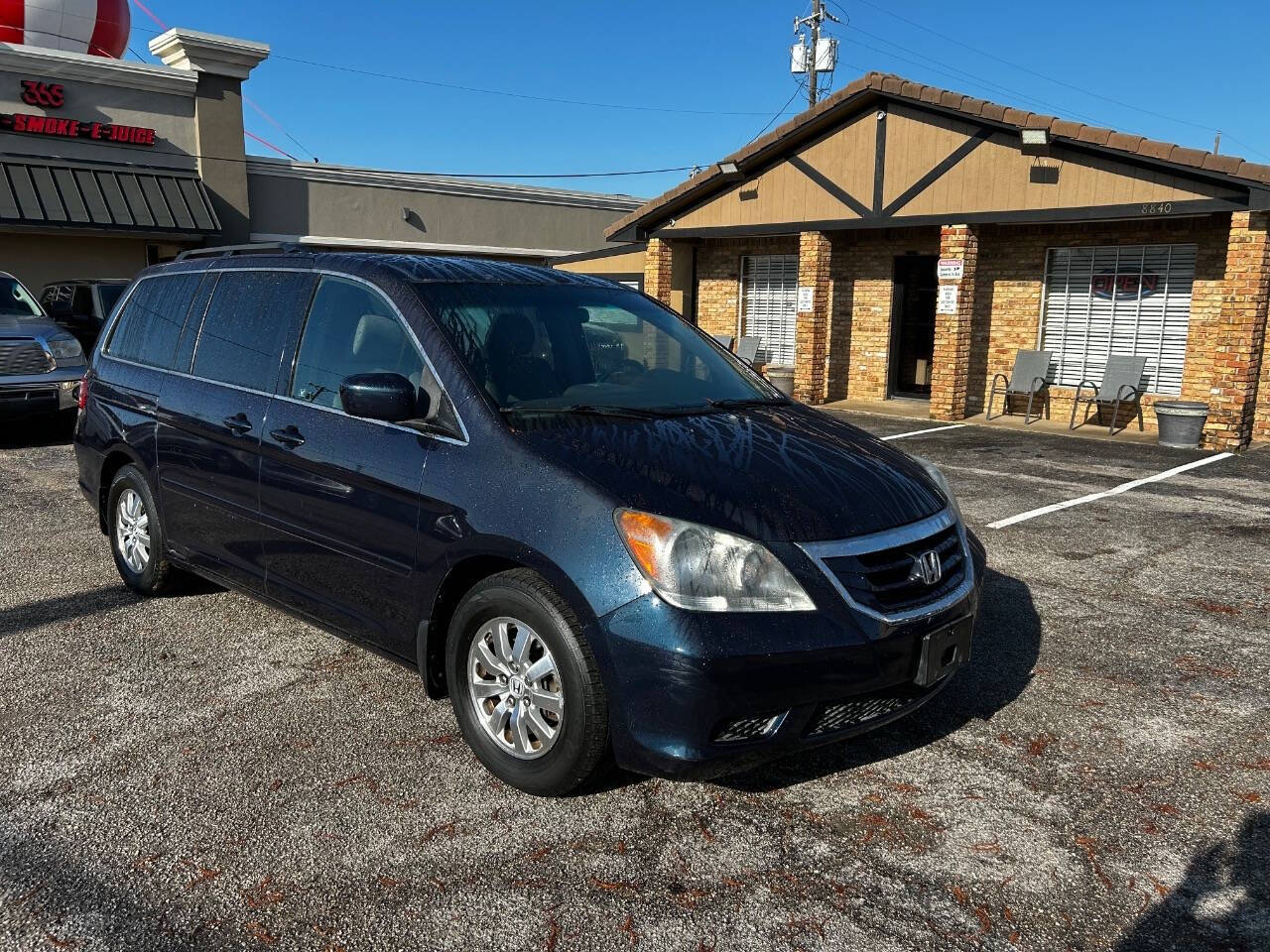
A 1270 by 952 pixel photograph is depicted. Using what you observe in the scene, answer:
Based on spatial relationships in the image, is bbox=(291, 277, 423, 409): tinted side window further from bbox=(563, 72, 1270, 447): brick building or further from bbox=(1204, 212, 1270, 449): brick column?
bbox=(1204, 212, 1270, 449): brick column

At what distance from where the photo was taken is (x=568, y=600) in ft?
10.4

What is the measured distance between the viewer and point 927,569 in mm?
3453

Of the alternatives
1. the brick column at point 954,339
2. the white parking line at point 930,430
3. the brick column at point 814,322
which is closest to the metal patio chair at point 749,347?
the brick column at point 814,322

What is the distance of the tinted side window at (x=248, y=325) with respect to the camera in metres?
4.47

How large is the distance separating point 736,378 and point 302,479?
1975mm

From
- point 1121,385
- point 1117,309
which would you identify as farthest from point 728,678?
point 1117,309

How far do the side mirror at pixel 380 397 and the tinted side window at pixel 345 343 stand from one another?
0.14 meters

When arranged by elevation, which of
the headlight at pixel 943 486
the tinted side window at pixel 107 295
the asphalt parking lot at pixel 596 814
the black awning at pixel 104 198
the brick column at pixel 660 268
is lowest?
Answer: the asphalt parking lot at pixel 596 814

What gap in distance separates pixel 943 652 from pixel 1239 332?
11.1 m

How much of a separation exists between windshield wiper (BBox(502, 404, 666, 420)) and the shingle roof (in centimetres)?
1075

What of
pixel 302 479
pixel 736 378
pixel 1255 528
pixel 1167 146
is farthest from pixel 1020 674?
pixel 1167 146

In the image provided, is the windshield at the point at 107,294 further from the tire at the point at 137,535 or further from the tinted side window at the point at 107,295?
the tire at the point at 137,535

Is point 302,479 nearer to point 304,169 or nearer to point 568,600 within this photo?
point 568,600

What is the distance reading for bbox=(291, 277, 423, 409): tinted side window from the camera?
155 inches
